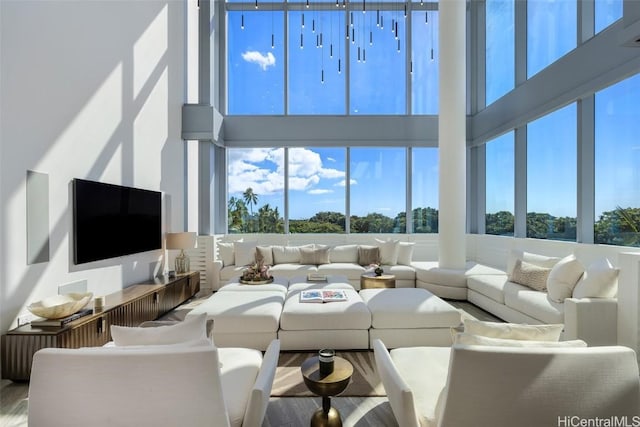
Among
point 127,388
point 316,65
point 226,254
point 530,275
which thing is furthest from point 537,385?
point 316,65

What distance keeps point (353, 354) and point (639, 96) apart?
4436 millimetres

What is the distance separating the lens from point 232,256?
607 cm

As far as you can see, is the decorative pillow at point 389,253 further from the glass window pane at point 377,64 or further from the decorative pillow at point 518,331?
the decorative pillow at point 518,331

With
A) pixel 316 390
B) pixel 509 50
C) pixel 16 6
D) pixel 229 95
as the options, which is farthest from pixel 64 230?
pixel 509 50

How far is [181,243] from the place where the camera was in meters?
5.18

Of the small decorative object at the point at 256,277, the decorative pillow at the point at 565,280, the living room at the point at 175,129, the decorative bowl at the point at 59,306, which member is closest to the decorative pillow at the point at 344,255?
the living room at the point at 175,129

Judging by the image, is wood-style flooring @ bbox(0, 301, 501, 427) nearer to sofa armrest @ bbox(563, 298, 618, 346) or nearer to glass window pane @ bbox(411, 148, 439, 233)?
sofa armrest @ bbox(563, 298, 618, 346)

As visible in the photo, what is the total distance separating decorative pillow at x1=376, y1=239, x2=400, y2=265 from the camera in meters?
6.01

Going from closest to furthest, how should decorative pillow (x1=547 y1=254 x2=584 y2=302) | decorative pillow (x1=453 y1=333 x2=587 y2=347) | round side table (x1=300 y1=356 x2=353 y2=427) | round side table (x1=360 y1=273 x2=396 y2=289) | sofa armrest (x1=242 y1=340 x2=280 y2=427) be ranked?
decorative pillow (x1=453 y1=333 x2=587 y2=347) → sofa armrest (x1=242 y1=340 x2=280 y2=427) → round side table (x1=300 y1=356 x2=353 y2=427) → decorative pillow (x1=547 y1=254 x2=584 y2=302) → round side table (x1=360 y1=273 x2=396 y2=289)

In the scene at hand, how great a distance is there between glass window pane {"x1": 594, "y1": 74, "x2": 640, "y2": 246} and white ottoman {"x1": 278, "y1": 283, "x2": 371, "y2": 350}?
11.1 feet

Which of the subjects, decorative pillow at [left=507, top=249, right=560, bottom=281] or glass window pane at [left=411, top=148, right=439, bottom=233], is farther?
glass window pane at [left=411, top=148, right=439, bottom=233]

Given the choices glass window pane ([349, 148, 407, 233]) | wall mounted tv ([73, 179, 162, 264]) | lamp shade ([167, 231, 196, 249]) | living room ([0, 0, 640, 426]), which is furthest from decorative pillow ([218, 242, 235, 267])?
glass window pane ([349, 148, 407, 233])

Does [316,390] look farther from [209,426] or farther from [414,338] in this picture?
[414,338]

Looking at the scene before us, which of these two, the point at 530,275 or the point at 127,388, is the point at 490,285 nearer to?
the point at 530,275
